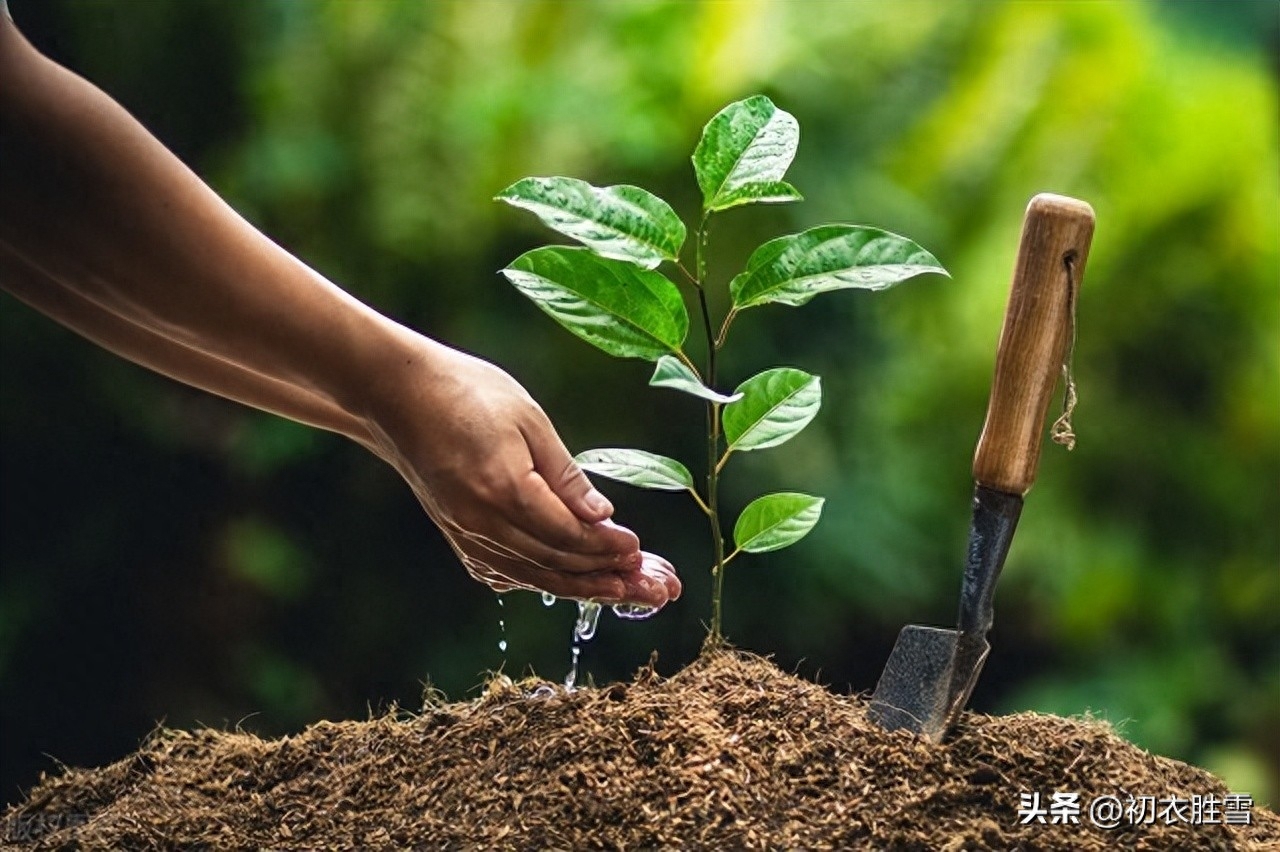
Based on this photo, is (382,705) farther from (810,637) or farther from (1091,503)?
(1091,503)

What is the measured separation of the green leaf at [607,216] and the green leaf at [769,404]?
11cm

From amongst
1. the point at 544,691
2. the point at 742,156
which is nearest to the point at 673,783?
the point at 544,691

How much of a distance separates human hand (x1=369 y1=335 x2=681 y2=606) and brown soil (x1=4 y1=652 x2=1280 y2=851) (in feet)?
0.30

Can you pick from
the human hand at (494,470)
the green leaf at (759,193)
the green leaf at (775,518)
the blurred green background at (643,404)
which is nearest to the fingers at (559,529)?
the human hand at (494,470)

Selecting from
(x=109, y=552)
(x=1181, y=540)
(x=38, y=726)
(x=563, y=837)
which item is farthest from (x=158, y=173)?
(x=1181, y=540)

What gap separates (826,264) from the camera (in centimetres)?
85

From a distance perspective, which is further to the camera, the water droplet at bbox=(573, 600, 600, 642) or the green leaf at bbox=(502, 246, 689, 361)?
the water droplet at bbox=(573, 600, 600, 642)

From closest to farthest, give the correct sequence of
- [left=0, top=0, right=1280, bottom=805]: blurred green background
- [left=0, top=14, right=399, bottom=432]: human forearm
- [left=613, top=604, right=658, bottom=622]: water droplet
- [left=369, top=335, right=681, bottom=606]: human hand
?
[left=0, top=14, right=399, bottom=432]: human forearm
[left=369, top=335, right=681, bottom=606]: human hand
[left=613, top=604, right=658, bottom=622]: water droplet
[left=0, top=0, right=1280, bottom=805]: blurred green background

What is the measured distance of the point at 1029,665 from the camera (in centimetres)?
157

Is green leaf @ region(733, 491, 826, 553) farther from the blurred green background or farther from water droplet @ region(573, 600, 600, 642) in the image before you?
the blurred green background

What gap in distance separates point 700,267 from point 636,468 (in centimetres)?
14

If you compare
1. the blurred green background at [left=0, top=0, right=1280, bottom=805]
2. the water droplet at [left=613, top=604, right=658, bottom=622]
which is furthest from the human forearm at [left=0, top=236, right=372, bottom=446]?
the blurred green background at [left=0, top=0, right=1280, bottom=805]

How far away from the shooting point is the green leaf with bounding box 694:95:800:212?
87 cm

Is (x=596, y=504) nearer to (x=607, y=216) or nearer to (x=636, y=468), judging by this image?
(x=636, y=468)
